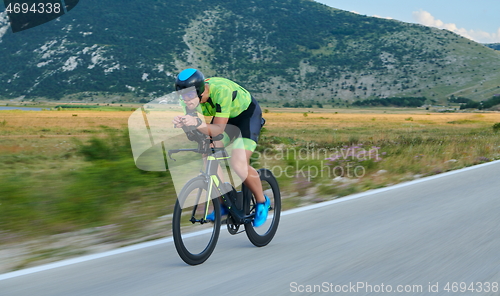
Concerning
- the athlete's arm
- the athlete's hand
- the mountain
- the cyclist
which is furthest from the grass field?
the mountain

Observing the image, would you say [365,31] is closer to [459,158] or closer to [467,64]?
[467,64]

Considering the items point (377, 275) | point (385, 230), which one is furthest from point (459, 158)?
point (377, 275)

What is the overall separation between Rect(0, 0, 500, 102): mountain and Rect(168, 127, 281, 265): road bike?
79.8 meters

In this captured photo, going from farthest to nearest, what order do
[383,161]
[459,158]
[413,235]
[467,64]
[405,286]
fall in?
[467,64] → [459,158] → [383,161] → [413,235] → [405,286]

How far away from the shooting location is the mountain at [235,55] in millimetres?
88500

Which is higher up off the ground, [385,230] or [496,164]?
[385,230]

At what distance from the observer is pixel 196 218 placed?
462 cm

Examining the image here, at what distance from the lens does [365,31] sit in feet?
379

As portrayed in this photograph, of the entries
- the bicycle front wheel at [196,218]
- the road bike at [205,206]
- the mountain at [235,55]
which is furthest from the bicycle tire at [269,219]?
the mountain at [235,55]

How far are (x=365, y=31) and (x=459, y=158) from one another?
107 metres

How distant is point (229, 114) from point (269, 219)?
1.69 metres

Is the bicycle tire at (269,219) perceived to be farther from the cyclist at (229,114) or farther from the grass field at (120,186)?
Answer: the grass field at (120,186)

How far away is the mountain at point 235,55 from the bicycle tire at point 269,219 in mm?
79347

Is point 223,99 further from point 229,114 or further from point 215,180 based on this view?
point 215,180
